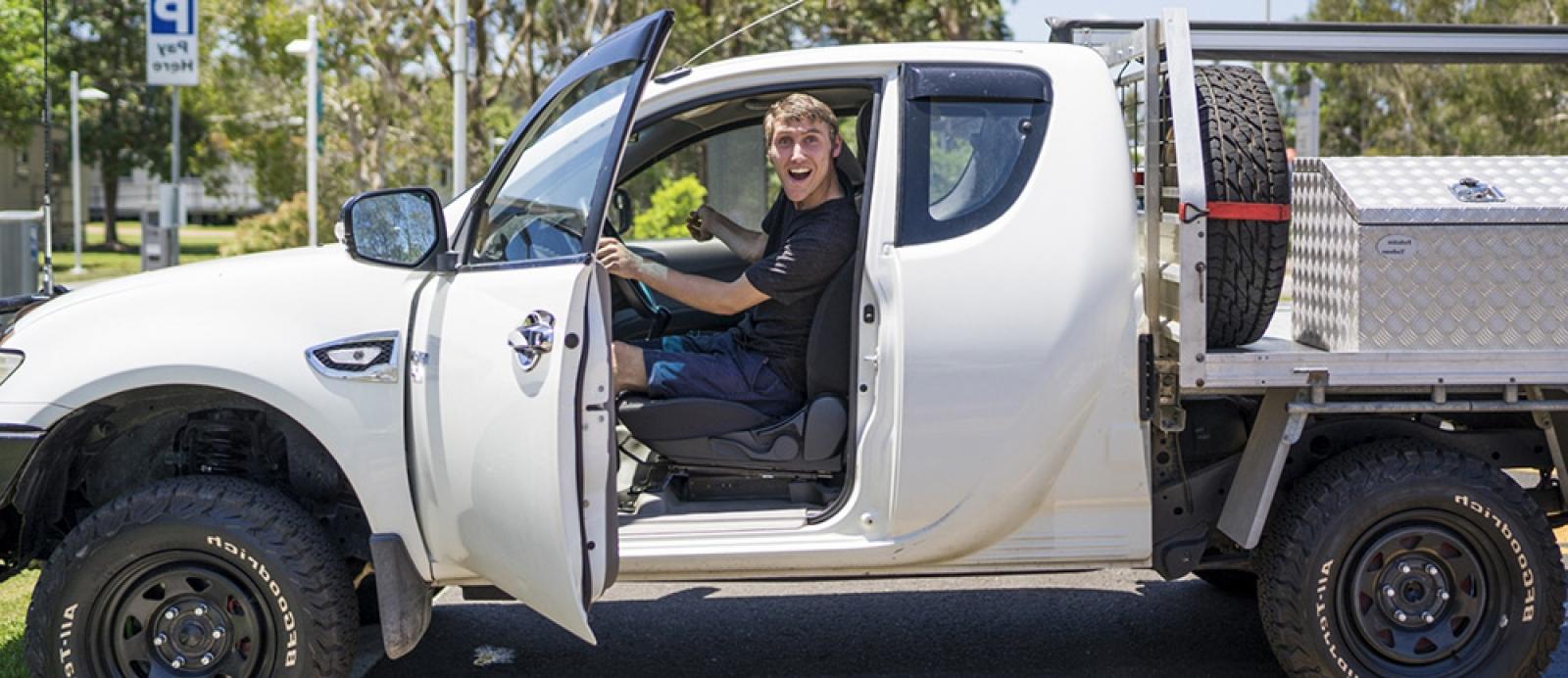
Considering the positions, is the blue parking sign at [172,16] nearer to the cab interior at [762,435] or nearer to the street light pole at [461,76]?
the street light pole at [461,76]

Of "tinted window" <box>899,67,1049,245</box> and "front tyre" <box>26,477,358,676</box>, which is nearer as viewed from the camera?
"front tyre" <box>26,477,358,676</box>

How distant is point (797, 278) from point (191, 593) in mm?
1851

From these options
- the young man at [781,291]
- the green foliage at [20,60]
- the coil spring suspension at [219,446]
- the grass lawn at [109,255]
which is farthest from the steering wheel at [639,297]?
the grass lawn at [109,255]

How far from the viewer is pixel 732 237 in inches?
207

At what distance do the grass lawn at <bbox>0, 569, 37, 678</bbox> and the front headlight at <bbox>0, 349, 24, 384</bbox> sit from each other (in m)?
0.82

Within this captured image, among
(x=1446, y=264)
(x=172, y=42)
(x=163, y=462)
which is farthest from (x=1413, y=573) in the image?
(x=172, y=42)

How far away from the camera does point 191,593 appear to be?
13.7 feet

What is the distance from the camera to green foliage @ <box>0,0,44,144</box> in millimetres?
22391

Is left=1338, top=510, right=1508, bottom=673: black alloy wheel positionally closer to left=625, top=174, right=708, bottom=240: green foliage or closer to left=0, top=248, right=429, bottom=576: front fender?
left=0, top=248, right=429, bottom=576: front fender

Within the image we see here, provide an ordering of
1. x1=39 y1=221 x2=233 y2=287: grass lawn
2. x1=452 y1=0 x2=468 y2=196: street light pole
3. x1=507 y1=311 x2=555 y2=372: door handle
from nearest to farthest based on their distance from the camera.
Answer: x1=507 y1=311 x2=555 y2=372: door handle → x1=452 y1=0 x2=468 y2=196: street light pole → x1=39 y1=221 x2=233 y2=287: grass lawn

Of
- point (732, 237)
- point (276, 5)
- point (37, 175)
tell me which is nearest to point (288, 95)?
point (276, 5)

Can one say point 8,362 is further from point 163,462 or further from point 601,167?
point 601,167

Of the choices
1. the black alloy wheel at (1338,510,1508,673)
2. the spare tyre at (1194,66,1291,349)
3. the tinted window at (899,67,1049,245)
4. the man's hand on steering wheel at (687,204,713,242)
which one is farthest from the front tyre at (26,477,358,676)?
the black alloy wheel at (1338,510,1508,673)

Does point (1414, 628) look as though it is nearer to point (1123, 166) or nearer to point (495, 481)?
point (1123, 166)
